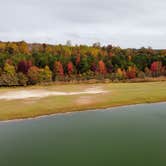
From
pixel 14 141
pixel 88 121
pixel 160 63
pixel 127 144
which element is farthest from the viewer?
pixel 160 63

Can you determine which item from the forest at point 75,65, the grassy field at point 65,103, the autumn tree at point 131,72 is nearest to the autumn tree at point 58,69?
the forest at point 75,65

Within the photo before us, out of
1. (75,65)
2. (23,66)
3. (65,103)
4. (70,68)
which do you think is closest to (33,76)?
(23,66)

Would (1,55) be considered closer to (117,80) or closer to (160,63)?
(117,80)

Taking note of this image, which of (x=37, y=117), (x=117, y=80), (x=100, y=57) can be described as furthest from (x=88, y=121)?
(x=100, y=57)

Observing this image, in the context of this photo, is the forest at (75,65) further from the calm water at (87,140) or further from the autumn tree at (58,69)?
the calm water at (87,140)

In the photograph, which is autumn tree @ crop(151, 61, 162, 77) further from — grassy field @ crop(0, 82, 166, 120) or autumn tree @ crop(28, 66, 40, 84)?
autumn tree @ crop(28, 66, 40, 84)

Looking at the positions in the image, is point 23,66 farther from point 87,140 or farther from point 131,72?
point 87,140
